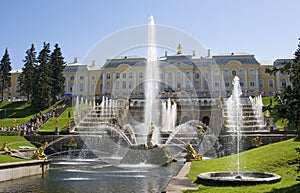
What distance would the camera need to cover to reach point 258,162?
12688mm

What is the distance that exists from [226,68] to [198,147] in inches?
2097

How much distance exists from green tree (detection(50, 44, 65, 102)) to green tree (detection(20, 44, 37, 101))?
3419 mm

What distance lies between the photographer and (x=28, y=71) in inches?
2447

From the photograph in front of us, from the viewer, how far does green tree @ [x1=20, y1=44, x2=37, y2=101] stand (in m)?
61.2

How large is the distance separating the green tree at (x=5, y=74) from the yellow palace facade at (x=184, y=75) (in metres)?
8.91

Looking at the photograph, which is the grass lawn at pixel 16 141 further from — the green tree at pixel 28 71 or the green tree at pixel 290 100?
the green tree at pixel 28 71

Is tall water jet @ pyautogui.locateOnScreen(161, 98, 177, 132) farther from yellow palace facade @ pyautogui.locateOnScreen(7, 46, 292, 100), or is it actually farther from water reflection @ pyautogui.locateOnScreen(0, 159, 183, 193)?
yellow palace facade @ pyautogui.locateOnScreen(7, 46, 292, 100)

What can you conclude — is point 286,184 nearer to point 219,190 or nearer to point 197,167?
point 219,190

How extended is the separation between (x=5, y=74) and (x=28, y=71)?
774 centimetres

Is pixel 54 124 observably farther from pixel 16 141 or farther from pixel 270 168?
pixel 270 168

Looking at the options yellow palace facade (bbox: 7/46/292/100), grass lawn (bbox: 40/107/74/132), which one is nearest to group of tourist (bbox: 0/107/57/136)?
grass lawn (bbox: 40/107/74/132)

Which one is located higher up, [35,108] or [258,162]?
[35,108]

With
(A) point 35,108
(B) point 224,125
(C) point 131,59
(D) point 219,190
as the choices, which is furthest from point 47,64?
(D) point 219,190

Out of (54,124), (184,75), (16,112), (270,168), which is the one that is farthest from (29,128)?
(184,75)
